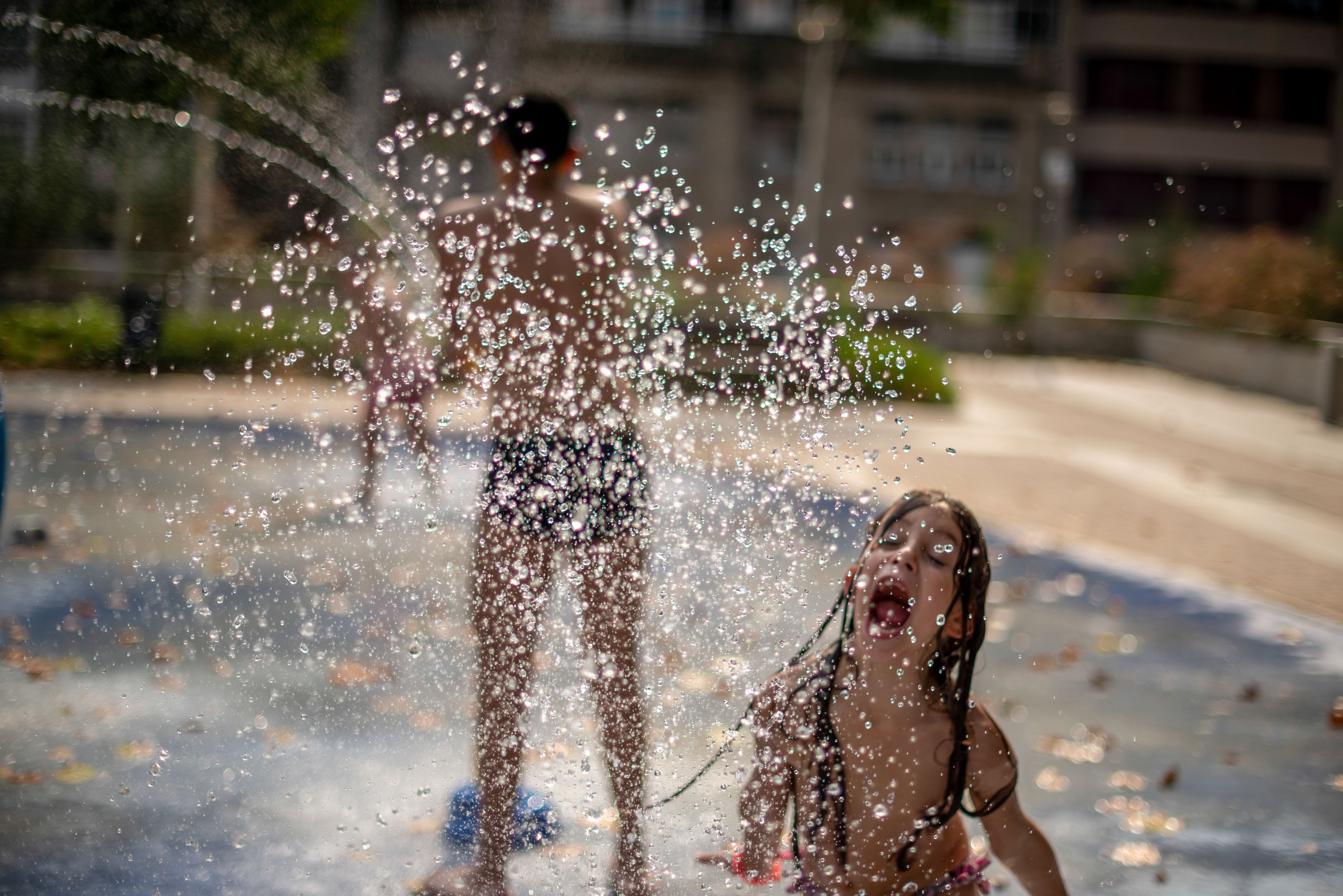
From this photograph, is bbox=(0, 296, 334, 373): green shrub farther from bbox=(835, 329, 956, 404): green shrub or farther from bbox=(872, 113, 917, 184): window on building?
bbox=(872, 113, 917, 184): window on building

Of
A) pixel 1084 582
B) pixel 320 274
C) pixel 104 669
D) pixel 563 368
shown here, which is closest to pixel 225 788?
pixel 104 669

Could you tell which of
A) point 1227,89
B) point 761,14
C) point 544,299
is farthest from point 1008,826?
point 1227,89

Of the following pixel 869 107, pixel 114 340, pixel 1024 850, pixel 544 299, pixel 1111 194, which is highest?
pixel 869 107

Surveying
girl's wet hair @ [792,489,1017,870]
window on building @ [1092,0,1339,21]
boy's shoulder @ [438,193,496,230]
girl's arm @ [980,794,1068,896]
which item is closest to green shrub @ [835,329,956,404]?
girl's wet hair @ [792,489,1017,870]

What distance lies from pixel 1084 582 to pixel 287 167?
33.8 ft

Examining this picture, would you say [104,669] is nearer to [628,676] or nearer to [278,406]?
[628,676]

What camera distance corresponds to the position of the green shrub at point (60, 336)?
429 inches

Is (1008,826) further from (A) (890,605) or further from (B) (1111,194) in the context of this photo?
(B) (1111,194)

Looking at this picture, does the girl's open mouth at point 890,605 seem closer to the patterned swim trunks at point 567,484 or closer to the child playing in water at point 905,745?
the child playing in water at point 905,745

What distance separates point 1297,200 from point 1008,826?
41051mm

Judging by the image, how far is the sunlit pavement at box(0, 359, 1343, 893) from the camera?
122 inches

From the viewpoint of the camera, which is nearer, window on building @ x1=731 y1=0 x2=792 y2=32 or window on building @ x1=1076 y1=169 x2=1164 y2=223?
window on building @ x1=731 y1=0 x2=792 y2=32

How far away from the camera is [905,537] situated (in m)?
2.29

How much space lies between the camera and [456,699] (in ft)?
14.2
